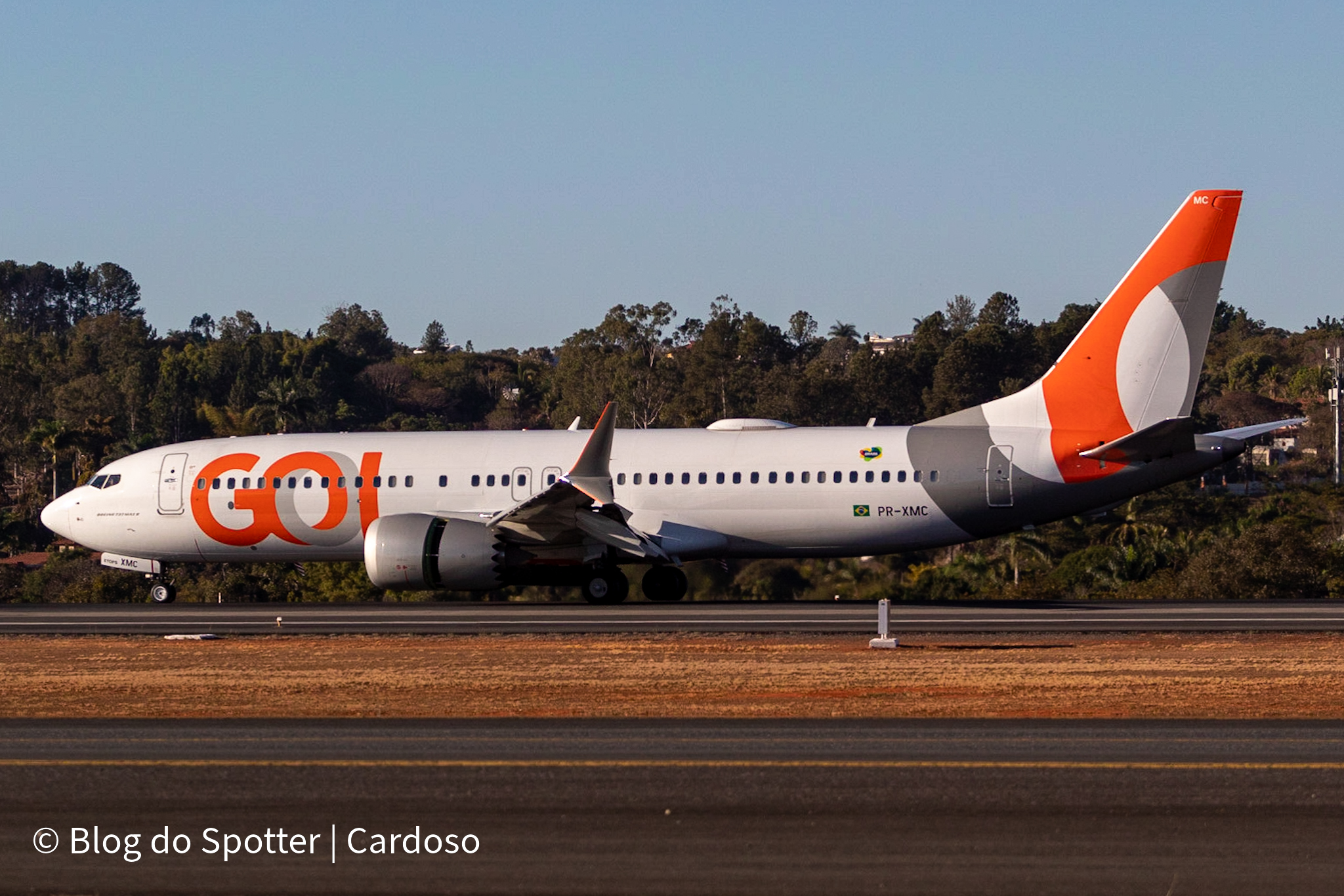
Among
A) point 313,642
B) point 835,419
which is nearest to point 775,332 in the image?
point 835,419

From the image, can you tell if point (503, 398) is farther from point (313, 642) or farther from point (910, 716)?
point (910, 716)

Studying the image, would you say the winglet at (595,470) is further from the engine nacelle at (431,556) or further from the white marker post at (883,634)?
the white marker post at (883,634)

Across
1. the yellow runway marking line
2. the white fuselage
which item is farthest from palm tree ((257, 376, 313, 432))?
the yellow runway marking line

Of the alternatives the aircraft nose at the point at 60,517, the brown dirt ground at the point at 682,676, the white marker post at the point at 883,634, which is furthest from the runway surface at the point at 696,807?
the aircraft nose at the point at 60,517

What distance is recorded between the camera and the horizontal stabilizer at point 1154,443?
25219mm

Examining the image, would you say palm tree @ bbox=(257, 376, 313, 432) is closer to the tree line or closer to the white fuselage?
the tree line

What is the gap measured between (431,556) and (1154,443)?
40.2 ft

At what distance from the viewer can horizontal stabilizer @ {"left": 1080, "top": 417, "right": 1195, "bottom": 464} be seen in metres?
25.2

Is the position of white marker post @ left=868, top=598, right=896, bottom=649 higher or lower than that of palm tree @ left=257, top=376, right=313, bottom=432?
lower

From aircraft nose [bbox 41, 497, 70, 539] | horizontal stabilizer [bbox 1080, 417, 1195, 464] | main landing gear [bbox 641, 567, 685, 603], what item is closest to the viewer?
horizontal stabilizer [bbox 1080, 417, 1195, 464]

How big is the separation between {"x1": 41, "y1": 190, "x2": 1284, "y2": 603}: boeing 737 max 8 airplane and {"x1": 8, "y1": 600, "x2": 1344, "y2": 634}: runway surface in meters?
1.10

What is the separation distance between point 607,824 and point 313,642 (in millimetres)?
13827

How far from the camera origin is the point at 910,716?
13.6 metres

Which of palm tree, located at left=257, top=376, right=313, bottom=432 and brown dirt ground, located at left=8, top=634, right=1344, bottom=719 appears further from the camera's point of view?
palm tree, located at left=257, top=376, right=313, bottom=432
